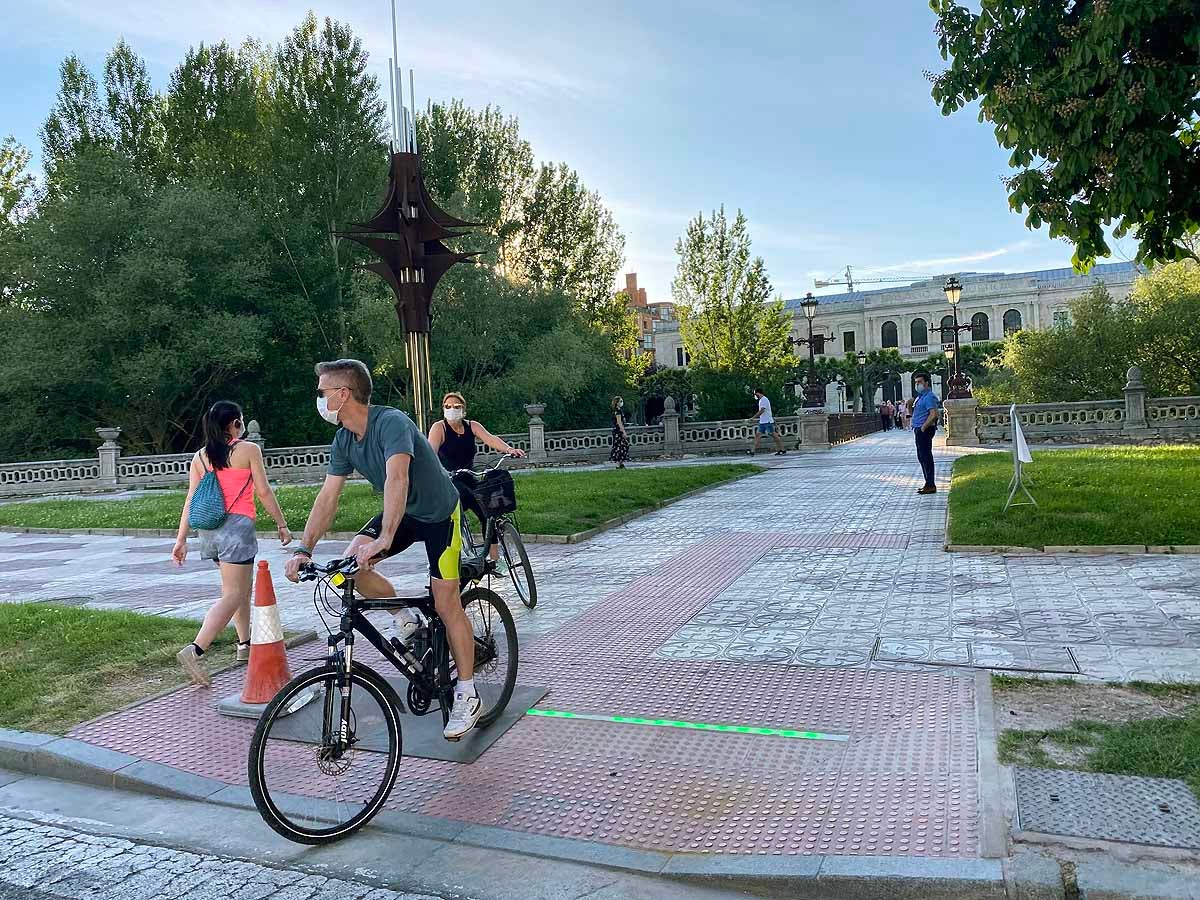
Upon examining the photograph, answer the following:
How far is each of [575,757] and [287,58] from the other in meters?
35.3

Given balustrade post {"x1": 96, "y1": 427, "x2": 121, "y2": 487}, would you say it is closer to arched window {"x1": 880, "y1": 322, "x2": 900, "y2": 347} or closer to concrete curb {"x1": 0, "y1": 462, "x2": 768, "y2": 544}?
concrete curb {"x1": 0, "y1": 462, "x2": 768, "y2": 544}

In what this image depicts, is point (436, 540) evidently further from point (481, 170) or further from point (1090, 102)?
point (481, 170)

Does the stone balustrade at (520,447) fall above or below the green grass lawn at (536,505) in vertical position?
above

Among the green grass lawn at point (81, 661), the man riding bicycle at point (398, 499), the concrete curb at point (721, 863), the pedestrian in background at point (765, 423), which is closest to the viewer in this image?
the concrete curb at point (721, 863)

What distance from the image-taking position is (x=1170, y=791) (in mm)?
3580

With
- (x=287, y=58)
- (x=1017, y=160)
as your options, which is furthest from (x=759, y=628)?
(x=287, y=58)

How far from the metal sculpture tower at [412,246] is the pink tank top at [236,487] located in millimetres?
5647

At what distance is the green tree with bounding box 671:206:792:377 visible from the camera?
41938 mm

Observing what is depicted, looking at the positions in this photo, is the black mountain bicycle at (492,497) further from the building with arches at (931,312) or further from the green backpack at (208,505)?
the building with arches at (931,312)

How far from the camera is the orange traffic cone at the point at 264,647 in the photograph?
5125 mm

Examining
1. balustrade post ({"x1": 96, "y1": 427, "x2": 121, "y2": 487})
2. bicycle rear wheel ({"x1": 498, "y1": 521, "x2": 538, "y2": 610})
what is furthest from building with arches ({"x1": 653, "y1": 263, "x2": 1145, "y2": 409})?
bicycle rear wheel ({"x1": 498, "y1": 521, "x2": 538, "y2": 610})

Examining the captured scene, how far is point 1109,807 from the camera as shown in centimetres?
347

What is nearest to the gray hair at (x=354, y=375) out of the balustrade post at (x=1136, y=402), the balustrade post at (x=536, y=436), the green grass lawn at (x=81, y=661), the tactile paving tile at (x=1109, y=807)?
the green grass lawn at (x=81, y=661)

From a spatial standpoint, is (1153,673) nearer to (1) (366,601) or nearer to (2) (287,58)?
(1) (366,601)
